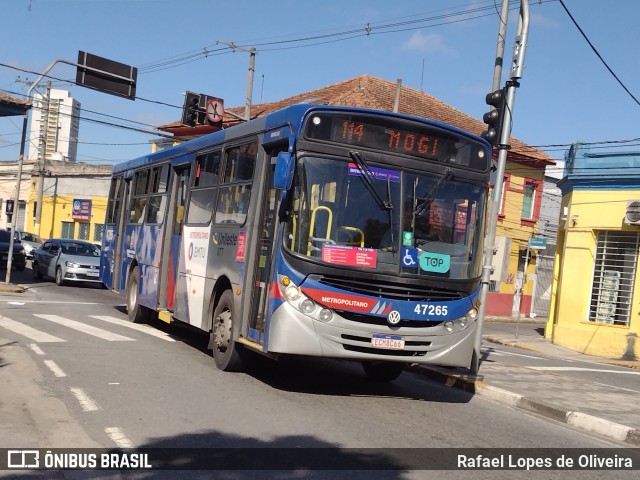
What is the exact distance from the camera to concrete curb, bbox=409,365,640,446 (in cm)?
805

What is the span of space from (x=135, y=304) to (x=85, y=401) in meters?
7.33

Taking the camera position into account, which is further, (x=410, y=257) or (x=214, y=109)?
(x=214, y=109)

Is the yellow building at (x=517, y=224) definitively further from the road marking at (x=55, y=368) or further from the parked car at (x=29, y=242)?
the road marking at (x=55, y=368)

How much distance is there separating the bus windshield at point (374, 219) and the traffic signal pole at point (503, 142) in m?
3.01

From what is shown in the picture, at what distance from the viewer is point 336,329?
26.2 ft

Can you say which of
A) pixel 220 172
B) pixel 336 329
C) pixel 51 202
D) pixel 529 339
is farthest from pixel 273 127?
pixel 51 202

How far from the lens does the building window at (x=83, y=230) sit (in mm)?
51094

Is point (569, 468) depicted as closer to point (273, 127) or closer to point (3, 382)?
point (273, 127)

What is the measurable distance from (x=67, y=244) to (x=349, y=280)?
1982 cm

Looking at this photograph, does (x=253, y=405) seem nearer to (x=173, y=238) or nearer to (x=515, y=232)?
(x=173, y=238)

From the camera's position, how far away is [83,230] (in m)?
51.3

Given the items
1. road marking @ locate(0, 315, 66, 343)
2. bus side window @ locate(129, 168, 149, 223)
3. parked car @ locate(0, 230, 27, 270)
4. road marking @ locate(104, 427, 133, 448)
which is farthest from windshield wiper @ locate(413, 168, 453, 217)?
parked car @ locate(0, 230, 27, 270)

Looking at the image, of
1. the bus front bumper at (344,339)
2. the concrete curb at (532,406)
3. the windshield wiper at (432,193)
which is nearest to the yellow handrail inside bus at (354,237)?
the windshield wiper at (432,193)

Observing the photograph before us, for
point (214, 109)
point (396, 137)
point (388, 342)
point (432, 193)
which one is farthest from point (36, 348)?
point (214, 109)
